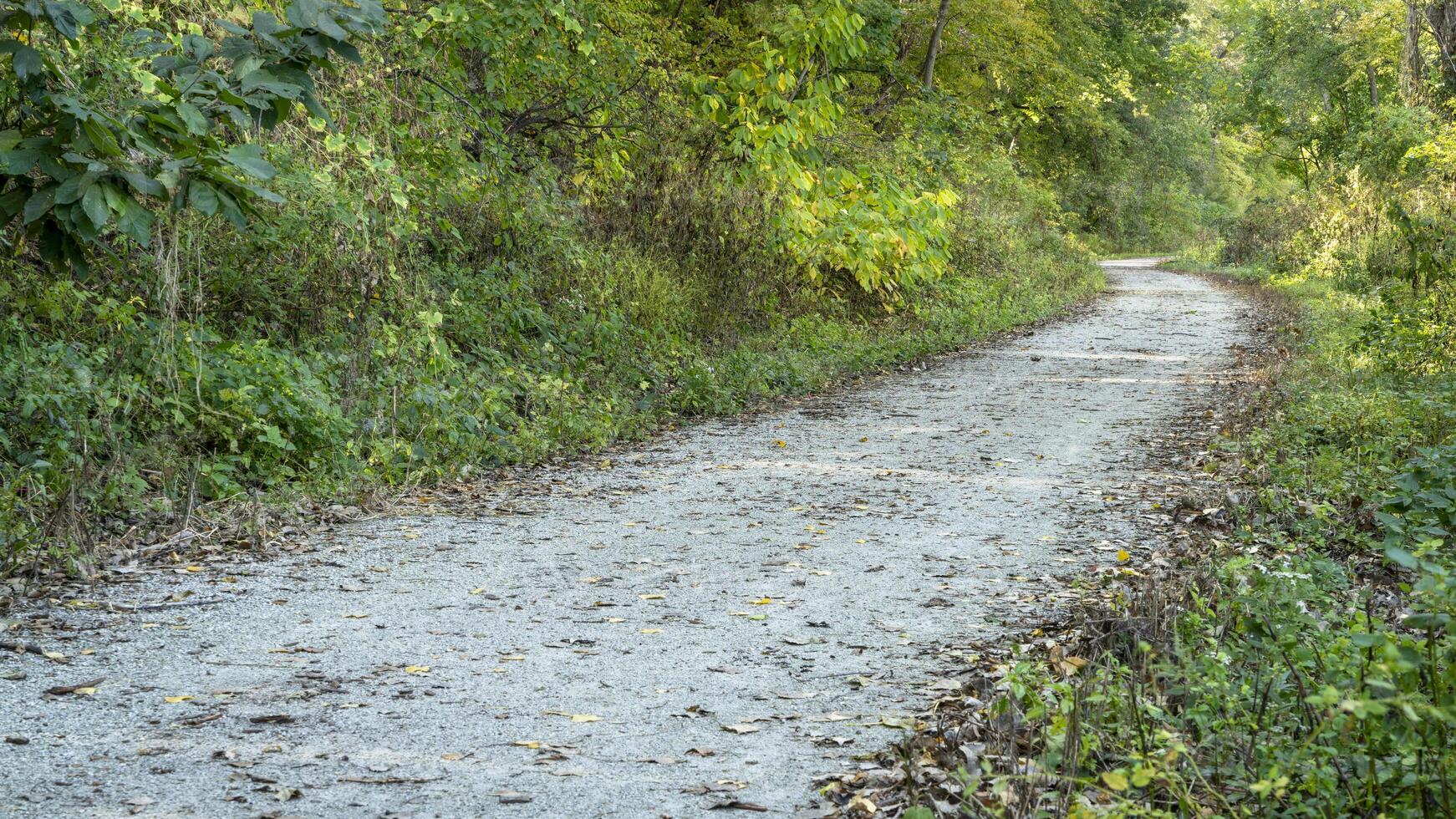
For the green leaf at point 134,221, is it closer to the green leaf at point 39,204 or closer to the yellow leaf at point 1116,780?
the green leaf at point 39,204

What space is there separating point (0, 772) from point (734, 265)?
11667 mm

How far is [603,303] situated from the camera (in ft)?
41.8

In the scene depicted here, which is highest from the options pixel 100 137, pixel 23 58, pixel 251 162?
pixel 23 58

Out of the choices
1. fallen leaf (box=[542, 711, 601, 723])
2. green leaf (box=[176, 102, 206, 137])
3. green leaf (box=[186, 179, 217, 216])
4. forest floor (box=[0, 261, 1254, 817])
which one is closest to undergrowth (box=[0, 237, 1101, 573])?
forest floor (box=[0, 261, 1254, 817])

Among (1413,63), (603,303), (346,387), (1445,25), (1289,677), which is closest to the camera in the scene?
(1289,677)

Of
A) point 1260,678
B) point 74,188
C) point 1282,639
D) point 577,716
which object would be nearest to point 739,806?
point 577,716

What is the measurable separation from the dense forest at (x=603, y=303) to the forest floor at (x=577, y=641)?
67 centimetres

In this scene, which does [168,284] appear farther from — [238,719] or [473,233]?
[473,233]

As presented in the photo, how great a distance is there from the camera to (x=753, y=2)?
697 inches

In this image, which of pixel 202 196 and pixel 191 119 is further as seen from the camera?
pixel 191 119

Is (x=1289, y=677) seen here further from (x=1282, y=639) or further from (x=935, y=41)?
(x=935, y=41)

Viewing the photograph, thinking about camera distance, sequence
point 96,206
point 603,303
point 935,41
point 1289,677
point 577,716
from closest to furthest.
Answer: point 1289,677 < point 577,716 < point 96,206 < point 603,303 < point 935,41

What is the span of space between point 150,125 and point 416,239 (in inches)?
213

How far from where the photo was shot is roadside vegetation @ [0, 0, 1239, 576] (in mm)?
5574
